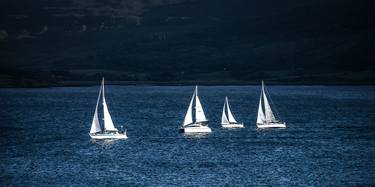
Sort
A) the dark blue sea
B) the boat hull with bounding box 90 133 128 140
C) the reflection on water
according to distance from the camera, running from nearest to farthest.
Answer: the dark blue sea → the boat hull with bounding box 90 133 128 140 → the reflection on water

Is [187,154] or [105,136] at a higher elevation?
[105,136]

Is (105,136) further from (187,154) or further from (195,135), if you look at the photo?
(187,154)

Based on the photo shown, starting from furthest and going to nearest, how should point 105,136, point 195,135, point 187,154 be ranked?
1. point 195,135
2. point 105,136
3. point 187,154

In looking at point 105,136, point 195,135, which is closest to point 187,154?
point 105,136

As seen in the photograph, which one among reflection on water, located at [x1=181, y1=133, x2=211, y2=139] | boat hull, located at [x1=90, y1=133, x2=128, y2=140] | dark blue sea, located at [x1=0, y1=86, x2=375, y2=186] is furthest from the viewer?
reflection on water, located at [x1=181, y1=133, x2=211, y2=139]

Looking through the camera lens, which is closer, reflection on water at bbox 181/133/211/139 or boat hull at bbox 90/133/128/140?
→ boat hull at bbox 90/133/128/140

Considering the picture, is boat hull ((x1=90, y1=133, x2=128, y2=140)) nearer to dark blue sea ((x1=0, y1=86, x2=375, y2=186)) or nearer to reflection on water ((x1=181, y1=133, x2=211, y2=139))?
dark blue sea ((x1=0, y1=86, x2=375, y2=186))

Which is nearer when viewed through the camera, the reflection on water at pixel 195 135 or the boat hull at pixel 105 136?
the boat hull at pixel 105 136

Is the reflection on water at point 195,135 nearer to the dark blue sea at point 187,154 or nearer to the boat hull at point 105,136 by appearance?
the dark blue sea at point 187,154

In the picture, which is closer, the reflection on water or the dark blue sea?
the dark blue sea

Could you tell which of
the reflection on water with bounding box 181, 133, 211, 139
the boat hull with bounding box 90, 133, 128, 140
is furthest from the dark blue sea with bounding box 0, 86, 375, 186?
the boat hull with bounding box 90, 133, 128, 140

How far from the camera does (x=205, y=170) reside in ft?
307

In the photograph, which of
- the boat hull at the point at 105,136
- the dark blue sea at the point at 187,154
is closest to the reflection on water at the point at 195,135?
the dark blue sea at the point at 187,154

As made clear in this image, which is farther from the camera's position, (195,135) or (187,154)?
(195,135)
